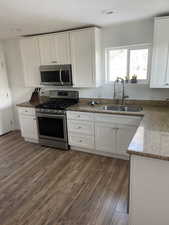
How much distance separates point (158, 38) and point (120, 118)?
53.2 inches

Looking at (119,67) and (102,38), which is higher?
(102,38)

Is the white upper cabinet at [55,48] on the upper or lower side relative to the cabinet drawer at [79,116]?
upper

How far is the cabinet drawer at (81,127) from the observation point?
3073 mm

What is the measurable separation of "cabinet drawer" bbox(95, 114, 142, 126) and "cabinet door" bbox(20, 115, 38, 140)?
1537 millimetres

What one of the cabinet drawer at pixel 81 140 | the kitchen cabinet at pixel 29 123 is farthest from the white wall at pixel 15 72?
the cabinet drawer at pixel 81 140

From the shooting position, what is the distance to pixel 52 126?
339 cm

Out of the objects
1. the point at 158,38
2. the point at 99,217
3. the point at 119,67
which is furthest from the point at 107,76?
the point at 99,217

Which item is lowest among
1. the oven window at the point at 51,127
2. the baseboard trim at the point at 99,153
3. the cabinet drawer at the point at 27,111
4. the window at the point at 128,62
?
the baseboard trim at the point at 99,153

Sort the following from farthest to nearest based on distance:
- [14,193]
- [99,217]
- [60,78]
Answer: [60,78], [14,193], [99,217]

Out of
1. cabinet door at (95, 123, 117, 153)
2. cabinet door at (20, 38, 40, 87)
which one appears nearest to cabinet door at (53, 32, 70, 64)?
cabinet door at (20, 38, 40, 87)

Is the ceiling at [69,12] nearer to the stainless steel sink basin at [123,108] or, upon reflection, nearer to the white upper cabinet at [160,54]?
the white upper cabinet at [160,54]

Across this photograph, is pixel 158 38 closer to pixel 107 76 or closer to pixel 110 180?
pixel 107 76

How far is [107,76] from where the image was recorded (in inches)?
136

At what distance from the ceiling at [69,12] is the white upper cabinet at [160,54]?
0.19 meters
